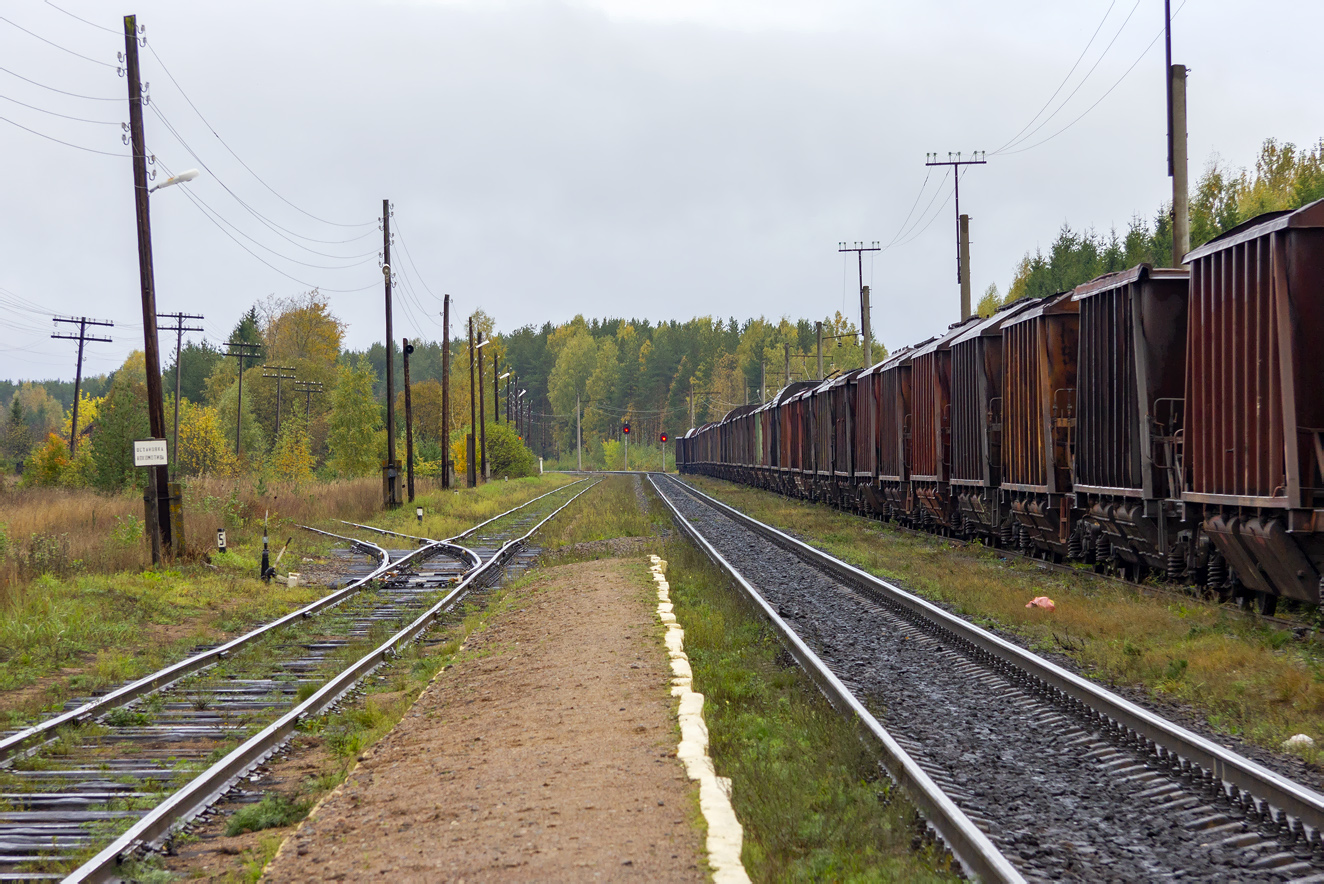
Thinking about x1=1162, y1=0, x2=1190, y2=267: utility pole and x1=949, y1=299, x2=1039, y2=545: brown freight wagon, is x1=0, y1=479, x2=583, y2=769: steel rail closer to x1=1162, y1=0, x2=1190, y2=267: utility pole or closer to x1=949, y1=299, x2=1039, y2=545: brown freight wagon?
→ x1=949, y1=299, x2=1039, y2=545: brown freight wagon

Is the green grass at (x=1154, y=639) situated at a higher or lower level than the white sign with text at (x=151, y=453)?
lower

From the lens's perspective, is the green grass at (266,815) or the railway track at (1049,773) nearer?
the railway track at (1049,773)

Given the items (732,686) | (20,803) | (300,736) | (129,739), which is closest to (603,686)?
(732,686)

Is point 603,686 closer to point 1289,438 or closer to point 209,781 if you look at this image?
point 209,781

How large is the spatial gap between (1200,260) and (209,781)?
1060 cm

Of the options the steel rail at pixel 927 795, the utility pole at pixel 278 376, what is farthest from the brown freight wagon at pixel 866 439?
the utility pole at pixel 278 376

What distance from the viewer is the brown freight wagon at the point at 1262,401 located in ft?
30.8

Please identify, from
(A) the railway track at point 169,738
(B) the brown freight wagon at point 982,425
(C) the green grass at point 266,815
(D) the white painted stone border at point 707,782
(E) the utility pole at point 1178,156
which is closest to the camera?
(D) the white painted stone border at point 707,782

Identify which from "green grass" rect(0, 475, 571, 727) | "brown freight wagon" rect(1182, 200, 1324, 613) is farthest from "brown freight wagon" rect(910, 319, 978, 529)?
"green grass" rect(0, 475, 571, 727)

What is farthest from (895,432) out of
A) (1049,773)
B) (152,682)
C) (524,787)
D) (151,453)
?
(524,787)

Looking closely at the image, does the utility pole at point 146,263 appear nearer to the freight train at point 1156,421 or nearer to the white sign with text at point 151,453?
the white sign with text at point 151,453

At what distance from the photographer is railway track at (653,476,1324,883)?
4891 mm

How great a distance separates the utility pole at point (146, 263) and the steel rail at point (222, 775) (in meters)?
8.00

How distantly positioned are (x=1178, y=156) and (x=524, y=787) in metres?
16.1
